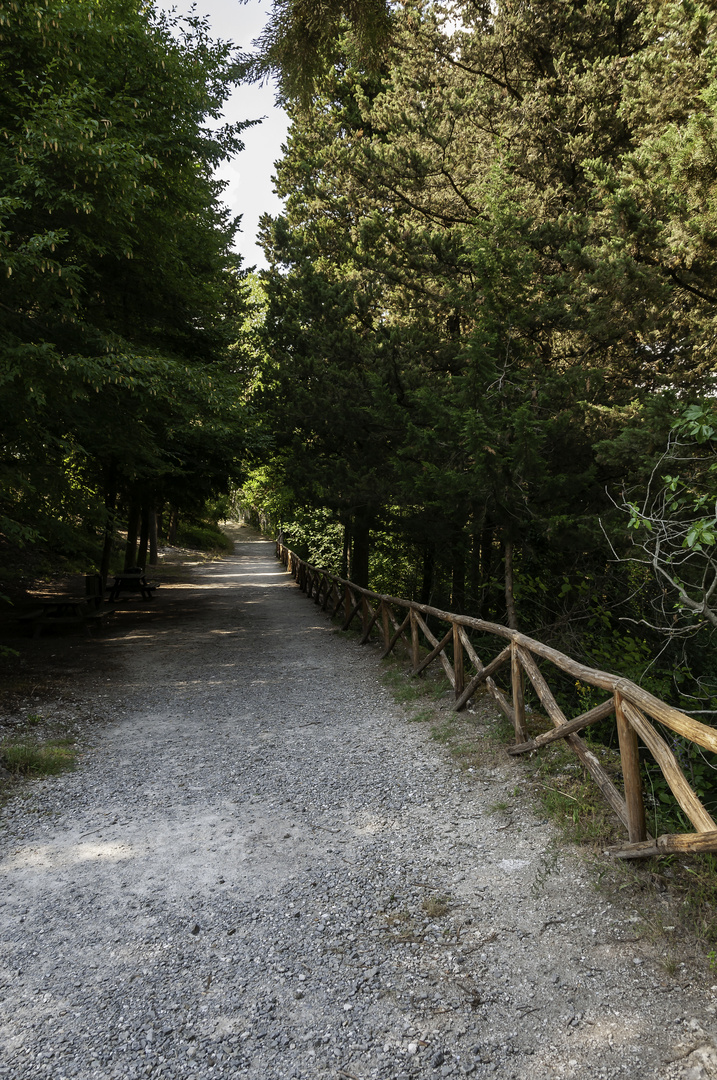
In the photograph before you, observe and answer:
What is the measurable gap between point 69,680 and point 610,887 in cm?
724

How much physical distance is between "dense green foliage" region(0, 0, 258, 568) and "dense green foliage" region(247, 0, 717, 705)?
84.5 inches

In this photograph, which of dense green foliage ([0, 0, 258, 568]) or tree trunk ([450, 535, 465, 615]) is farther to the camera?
tree trunk ([450, 535, 465, 615])

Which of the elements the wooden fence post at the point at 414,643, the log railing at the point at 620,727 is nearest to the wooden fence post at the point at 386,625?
the wooden fence post at the point at 414,643

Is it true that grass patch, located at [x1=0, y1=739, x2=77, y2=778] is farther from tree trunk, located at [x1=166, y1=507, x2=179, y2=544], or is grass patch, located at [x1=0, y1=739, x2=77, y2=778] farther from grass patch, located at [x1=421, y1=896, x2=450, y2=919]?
tree trunk, located at [x1=166, y1=507, x2=179, y2=544]

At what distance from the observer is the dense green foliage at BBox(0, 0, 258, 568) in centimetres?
616

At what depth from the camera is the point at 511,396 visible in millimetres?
7750

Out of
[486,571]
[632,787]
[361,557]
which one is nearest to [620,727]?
[632,787]

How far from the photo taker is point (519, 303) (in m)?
7.71

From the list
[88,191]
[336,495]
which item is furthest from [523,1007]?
[336,495]

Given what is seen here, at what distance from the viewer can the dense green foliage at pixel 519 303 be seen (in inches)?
245

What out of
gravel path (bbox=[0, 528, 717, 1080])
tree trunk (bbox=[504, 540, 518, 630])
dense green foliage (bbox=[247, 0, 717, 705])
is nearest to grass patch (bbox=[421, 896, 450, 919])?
gravel path (bbox=[0, 528, 717, 1080])

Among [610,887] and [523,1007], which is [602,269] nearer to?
[610,887]

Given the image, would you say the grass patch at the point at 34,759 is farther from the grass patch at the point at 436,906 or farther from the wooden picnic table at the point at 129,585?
the wooden picnic table at the point at 129,585

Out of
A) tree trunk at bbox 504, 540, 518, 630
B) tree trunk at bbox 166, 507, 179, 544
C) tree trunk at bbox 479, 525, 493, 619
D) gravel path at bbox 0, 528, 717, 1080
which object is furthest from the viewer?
tree trunk at bbox 166, 507, 179, 544
